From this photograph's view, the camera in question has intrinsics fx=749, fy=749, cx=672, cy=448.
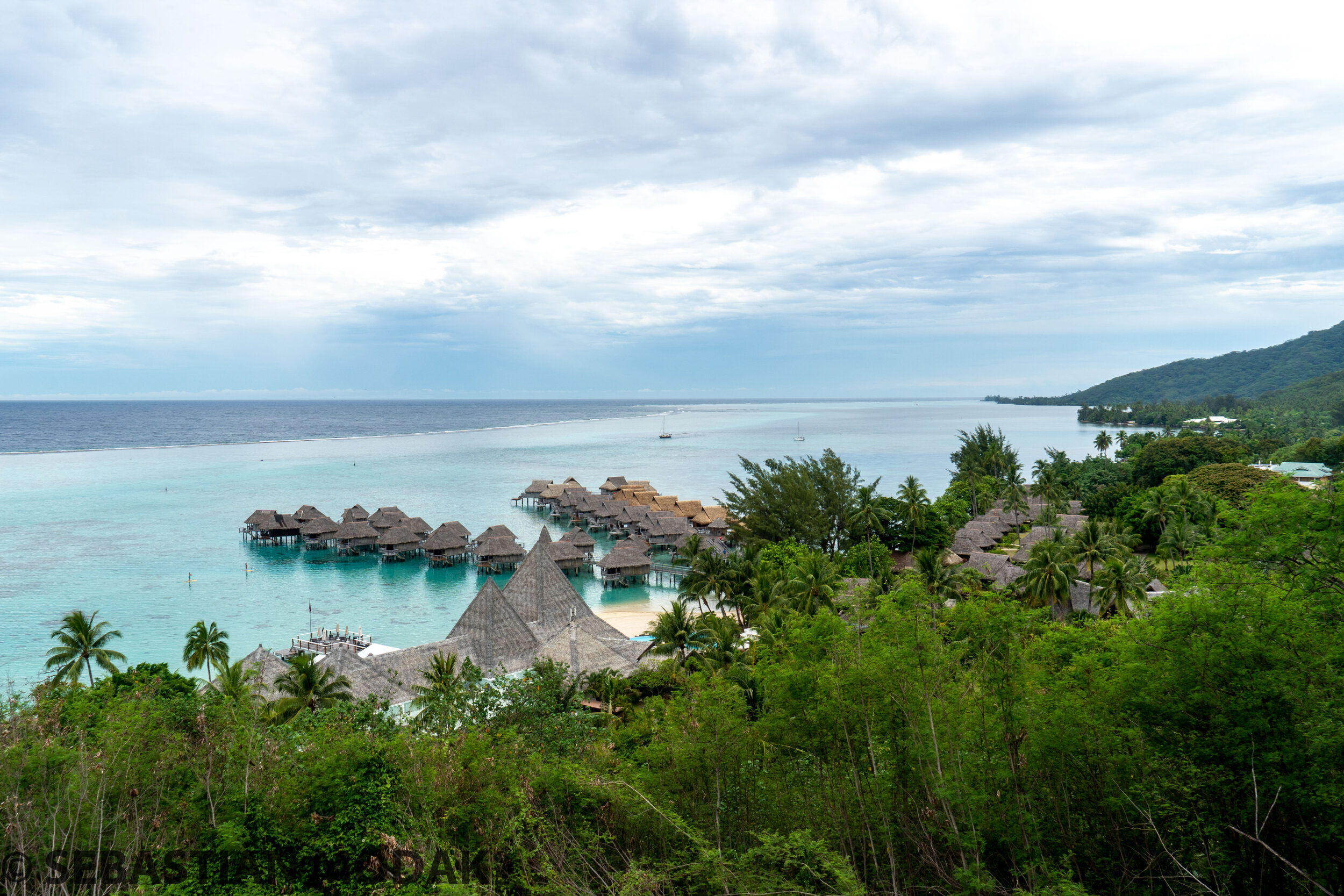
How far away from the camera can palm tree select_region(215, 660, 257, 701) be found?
13.6 metres

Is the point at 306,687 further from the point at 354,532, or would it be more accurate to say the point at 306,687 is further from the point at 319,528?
the point at 319,528

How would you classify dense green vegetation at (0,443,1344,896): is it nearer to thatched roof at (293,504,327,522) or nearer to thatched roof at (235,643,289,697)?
thatched roof at (235,643,289,697)

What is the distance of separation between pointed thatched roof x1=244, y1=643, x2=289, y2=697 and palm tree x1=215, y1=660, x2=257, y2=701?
582mm

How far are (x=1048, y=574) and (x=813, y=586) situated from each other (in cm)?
674

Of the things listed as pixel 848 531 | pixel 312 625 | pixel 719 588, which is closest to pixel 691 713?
pixel 719 588

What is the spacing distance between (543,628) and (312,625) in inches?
378

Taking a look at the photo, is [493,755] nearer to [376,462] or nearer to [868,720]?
[868,720]

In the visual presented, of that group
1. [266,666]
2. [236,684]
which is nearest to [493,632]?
[266,666]

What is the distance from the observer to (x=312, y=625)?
27.4m

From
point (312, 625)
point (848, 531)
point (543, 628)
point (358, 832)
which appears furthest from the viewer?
point (848, 531)

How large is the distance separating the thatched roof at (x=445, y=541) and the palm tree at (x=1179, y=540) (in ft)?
102

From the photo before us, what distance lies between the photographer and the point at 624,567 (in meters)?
35.5

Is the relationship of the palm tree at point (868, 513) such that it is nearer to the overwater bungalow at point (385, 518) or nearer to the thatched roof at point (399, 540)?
the thatched roof at point (399, 540)

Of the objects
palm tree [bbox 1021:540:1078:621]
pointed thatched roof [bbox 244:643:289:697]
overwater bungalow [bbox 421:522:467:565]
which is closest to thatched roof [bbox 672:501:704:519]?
overwater bungalow [bbox 421:522:467:565]
